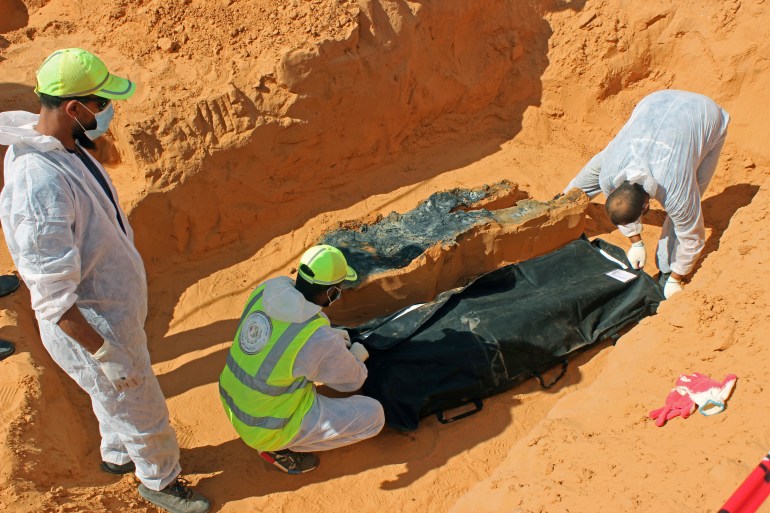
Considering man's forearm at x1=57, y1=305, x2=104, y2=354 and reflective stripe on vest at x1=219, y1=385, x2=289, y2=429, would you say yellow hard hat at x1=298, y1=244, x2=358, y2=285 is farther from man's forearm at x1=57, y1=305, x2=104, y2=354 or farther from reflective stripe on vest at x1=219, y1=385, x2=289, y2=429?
man's forearm at x1=57, y1=305, x2=104, y2=354

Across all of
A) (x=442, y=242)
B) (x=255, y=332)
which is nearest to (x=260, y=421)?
(x=255, y=332)

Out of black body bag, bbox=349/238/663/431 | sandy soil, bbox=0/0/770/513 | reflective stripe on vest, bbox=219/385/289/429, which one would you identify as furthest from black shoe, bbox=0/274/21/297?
black body bag, bbox=349/238/663/431

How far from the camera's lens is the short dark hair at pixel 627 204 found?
4215 mm

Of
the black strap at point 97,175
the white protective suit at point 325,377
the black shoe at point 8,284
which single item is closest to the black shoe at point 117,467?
the white protective suit at point 325,377

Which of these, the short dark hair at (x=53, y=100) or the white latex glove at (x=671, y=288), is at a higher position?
the short dark hair at (x=53, y=100)

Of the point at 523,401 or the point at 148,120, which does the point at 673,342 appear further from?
the point at 148,120

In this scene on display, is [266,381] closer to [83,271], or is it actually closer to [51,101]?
[83,271]

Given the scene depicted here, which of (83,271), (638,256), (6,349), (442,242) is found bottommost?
(638,256)

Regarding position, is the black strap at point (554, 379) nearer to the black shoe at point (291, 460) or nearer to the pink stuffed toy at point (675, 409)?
the pink stuffed toy at point (675, 409)

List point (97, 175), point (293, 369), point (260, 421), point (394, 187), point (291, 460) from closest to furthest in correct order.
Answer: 1. point (97, 175)
2. point (293, 369)
3. point (260, 421)
4. point (291, 460)
5. point (394, 187)

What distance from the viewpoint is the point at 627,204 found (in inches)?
166

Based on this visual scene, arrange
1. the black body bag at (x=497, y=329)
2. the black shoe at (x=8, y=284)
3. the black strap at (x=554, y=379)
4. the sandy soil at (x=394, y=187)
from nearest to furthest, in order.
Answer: the sandy soil at (x=394, y=187), the black body bag at (x=497, y=329), the black strap at (x=554, y=379), the black shoe at (x=8, y=284)

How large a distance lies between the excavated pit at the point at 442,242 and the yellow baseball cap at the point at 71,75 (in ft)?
7.08

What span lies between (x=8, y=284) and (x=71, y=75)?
233 cm
